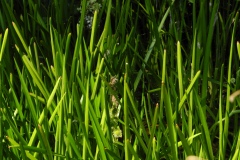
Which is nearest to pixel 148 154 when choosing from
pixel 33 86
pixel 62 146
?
pixel 62 146

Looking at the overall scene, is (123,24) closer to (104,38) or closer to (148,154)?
(104,38)

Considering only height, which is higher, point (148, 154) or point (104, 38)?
point (104, 38)

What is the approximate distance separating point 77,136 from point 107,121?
0.17 metres

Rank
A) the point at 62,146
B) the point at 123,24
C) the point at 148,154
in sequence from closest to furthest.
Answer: the point at 148,154 < the point at 62,146 < the point at 123,24

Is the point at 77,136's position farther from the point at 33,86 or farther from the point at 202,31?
the point at 202,31

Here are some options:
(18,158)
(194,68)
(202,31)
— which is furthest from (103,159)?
(202,31)

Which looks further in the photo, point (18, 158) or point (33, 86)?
point (33, 86)

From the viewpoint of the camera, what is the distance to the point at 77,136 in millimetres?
1172

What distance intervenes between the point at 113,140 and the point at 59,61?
0.25 m

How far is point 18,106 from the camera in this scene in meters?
1.18

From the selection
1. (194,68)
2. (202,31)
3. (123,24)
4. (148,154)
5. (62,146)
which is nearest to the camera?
(148,154)

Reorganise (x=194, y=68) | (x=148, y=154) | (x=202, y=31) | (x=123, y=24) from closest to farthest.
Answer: (x=148, y=154)
(x=194, y=68)
(x=202, y=31)
(x=123, y=24)

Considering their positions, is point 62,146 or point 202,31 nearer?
point 62,146

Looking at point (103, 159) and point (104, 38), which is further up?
point (104, 38)
